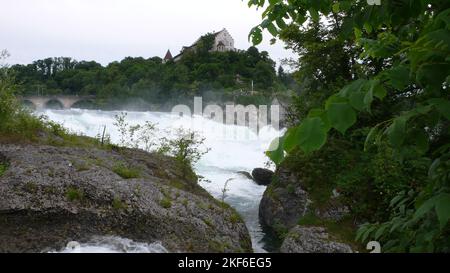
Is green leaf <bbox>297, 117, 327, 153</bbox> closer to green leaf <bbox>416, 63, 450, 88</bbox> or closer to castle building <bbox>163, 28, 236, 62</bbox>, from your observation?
green leaf <bbox>416, 63, 450, 88</bbox>

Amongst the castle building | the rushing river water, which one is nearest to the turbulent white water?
the rushing river water

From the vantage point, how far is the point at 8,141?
10.1 meters

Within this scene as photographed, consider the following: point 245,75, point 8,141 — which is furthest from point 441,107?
point 245,75

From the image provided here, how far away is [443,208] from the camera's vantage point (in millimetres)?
1205

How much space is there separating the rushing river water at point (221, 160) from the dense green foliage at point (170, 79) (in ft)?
70.0

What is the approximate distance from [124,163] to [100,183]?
269 cm

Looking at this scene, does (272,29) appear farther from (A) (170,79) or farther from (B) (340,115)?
(A) (170,79)

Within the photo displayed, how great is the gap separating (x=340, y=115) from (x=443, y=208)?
49 centimetres

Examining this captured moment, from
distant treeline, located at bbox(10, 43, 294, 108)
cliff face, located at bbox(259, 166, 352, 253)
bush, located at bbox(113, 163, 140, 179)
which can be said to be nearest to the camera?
cliff face, located at bbox(259, 166, 352, 253)

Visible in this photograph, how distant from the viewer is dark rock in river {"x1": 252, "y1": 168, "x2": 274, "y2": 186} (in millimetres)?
16559

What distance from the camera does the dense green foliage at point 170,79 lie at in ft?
198

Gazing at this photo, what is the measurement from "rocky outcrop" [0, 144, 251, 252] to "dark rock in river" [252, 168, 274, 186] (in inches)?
318

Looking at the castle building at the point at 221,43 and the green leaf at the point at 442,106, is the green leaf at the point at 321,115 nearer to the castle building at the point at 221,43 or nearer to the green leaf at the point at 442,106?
the green leaf at the point at 442,106

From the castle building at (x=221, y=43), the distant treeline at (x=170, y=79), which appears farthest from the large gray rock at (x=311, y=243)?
the castle building at (x=221, y=43)
